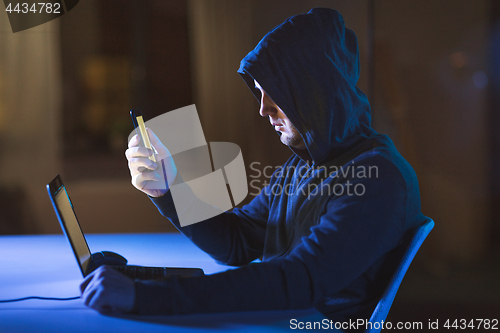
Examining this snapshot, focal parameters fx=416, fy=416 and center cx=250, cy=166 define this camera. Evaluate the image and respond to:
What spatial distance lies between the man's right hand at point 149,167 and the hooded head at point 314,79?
1.06 ft

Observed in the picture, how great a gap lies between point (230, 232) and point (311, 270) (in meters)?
0.48

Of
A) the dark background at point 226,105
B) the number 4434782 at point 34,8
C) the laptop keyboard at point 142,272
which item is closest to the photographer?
the laptop keyboard at point 142,272

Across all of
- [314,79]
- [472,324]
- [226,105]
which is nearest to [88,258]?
[314,79]

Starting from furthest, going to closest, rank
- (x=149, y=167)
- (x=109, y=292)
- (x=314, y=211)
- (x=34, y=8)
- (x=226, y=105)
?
(x=34, y=8) → (x=226, y=105) → (x=149, y=167) → (x=314, y=211) → (x=109, y=292)

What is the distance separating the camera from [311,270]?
0.71 meters

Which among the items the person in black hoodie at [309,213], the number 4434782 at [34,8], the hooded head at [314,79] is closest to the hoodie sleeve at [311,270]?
the person in black hoodie at [309,213]

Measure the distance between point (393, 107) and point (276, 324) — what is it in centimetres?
190

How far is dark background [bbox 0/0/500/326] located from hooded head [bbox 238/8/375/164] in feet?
4.11

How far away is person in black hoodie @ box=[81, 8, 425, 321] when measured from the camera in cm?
→ 68

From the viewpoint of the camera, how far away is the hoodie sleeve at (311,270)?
0.68 m

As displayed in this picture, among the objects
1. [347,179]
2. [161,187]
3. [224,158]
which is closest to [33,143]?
[224,158]

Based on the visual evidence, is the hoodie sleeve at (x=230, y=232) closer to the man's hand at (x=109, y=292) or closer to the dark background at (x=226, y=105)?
the man's hand at (x=109, y=292)
